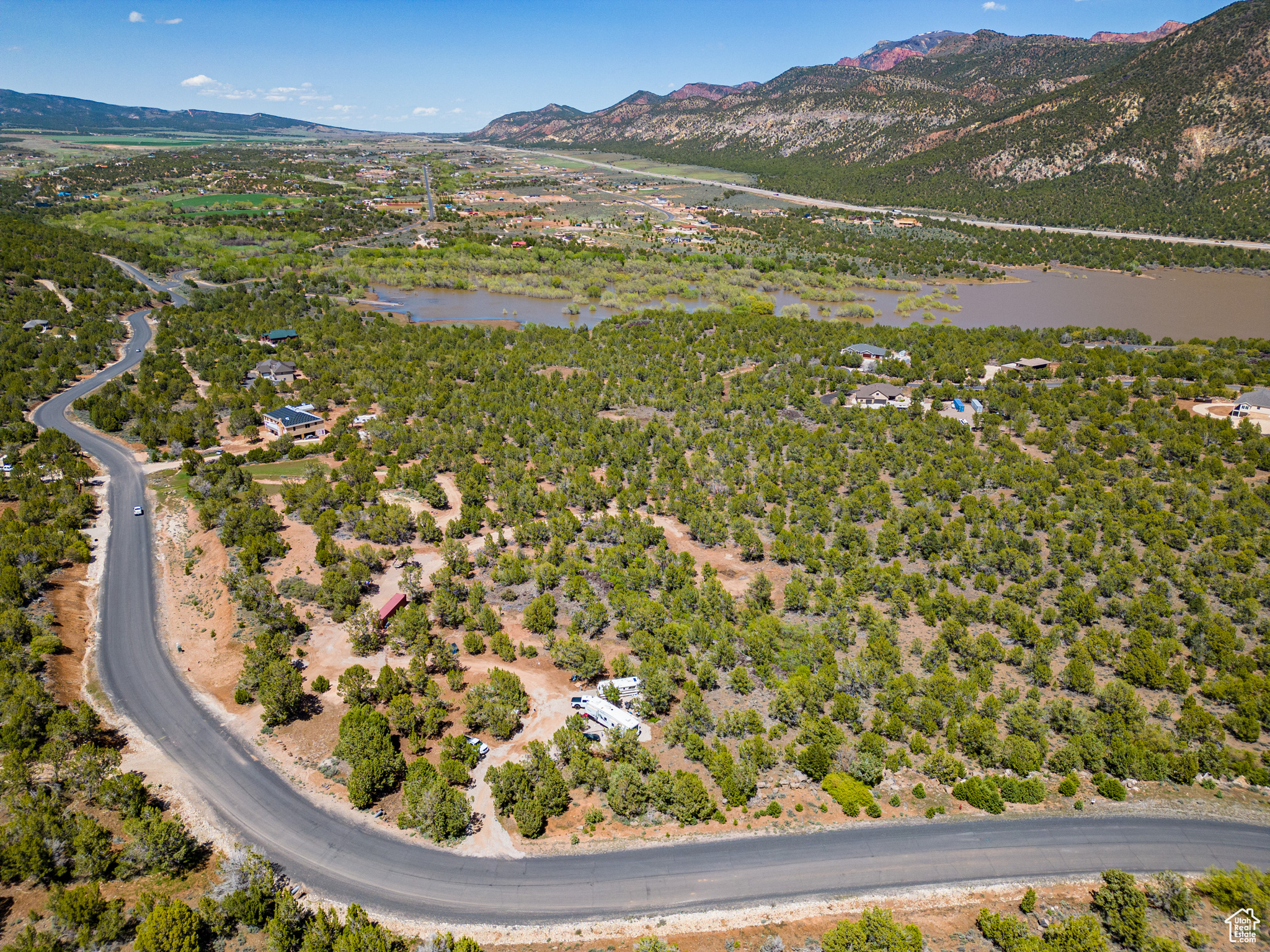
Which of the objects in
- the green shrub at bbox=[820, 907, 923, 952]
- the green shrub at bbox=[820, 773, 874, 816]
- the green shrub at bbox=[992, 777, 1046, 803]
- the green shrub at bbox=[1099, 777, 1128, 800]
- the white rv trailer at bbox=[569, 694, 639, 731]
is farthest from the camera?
the white rv trailer at bbox=[569, 694, 639, 731]

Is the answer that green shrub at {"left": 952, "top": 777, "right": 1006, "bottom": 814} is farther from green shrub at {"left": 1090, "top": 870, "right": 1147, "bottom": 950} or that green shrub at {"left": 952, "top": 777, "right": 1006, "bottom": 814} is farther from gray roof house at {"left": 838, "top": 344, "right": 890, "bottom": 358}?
gray roof house at {"left": 838, "top": 344, "right": 890, "bottom": 358}

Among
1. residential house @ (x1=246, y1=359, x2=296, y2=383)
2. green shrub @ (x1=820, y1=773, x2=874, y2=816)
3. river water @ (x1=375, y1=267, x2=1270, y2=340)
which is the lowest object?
green shrub @ (x1=820, y1=773, x2=874, y2=816)

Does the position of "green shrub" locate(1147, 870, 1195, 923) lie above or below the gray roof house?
below

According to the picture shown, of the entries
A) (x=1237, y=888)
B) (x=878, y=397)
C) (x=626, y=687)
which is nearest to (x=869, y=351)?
(x=878, y=397)

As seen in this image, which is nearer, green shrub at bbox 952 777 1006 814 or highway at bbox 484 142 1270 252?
green shrub at bbox 952 777 1006 814

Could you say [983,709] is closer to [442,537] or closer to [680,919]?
[680,919]

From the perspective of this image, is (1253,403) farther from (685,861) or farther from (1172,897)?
(685,861)

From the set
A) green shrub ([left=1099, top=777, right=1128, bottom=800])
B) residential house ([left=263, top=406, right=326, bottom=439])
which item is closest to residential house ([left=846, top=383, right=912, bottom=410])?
green shrub ([left=1099, top=777, right=1128, bottom=800])
